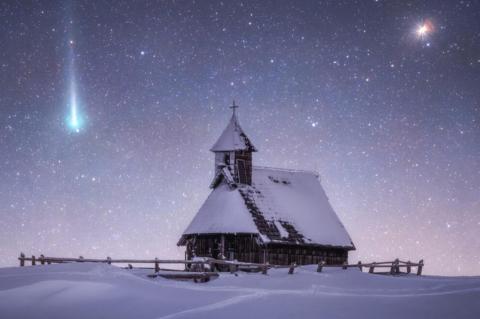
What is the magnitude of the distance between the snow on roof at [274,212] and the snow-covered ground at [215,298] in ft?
44.7

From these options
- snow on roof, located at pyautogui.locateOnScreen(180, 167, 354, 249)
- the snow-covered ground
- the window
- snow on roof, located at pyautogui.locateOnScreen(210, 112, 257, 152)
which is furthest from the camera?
snow on roof, located at pyautogui.locateOnScreen(210, 112, 257, 152)

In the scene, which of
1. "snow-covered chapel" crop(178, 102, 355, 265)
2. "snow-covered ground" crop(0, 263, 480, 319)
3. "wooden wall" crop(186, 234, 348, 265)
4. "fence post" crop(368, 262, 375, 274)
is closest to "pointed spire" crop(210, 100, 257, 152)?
"snow-covered chapel" crop(178, 102, 355, 265)

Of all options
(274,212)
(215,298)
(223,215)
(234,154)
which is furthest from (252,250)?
(215,298)

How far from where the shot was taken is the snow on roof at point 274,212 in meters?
38.2

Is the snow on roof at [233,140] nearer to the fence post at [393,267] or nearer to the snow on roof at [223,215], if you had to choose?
the snow on roof at [223,215]

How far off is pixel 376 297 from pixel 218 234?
19.9 m

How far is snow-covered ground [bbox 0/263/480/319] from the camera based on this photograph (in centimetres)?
1714

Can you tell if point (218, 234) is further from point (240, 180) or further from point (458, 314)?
point (458, 314)

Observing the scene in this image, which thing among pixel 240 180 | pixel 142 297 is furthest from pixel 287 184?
pixel 142 297

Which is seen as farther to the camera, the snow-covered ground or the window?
the window

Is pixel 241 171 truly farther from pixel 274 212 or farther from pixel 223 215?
pixel 223 215

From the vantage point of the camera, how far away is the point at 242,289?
21.9 meters

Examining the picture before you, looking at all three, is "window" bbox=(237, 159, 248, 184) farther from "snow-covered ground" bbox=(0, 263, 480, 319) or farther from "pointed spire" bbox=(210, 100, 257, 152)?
"snow-covered ground" bbox=(0, 263, 480, 319)

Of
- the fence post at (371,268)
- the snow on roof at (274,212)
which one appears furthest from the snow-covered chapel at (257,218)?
the fence post at (371,268)
